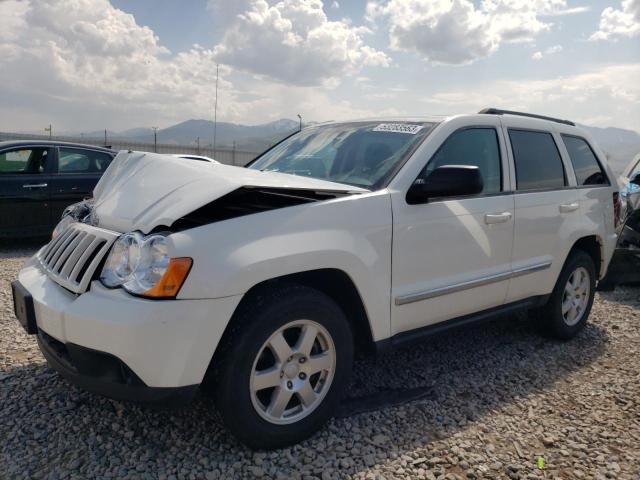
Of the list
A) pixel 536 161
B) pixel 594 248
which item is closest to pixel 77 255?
pixel 536 161

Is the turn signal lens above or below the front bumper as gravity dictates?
above

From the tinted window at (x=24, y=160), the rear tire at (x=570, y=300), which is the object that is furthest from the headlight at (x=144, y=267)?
the tinted window at (x=24, y=160)

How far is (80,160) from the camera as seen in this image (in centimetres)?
751

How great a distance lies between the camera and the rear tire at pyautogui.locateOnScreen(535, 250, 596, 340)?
13.8 ft

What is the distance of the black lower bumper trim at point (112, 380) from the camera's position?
2193 mm

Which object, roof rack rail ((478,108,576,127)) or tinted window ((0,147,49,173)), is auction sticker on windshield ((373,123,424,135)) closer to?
roof rack rail ((478,108,576,127))

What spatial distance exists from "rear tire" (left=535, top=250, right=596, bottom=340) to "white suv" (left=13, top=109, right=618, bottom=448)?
53cm

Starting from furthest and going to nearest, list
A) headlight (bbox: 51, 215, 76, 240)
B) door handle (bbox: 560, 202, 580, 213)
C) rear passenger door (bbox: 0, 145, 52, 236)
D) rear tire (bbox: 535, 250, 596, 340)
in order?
1. rear passenger door (bbox: 0, 145, 52, 236)
2. rear tire (bbox: 535, 250, 596, 340)
3. door handle (bbox: 560, 202, 580, 213)
4. headlight (bbox: 51, 215, 76, 240)

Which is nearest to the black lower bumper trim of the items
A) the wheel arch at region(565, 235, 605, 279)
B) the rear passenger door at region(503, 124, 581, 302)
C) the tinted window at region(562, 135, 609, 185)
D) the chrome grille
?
the chrome grille

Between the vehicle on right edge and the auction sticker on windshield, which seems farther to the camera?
the vehicle on right edge

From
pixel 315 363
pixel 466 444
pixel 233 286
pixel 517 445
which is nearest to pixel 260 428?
pixel 315 363

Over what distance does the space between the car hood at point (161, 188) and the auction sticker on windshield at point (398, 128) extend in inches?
25.5

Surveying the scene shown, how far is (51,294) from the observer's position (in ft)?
8.16

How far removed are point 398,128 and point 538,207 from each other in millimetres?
1252
